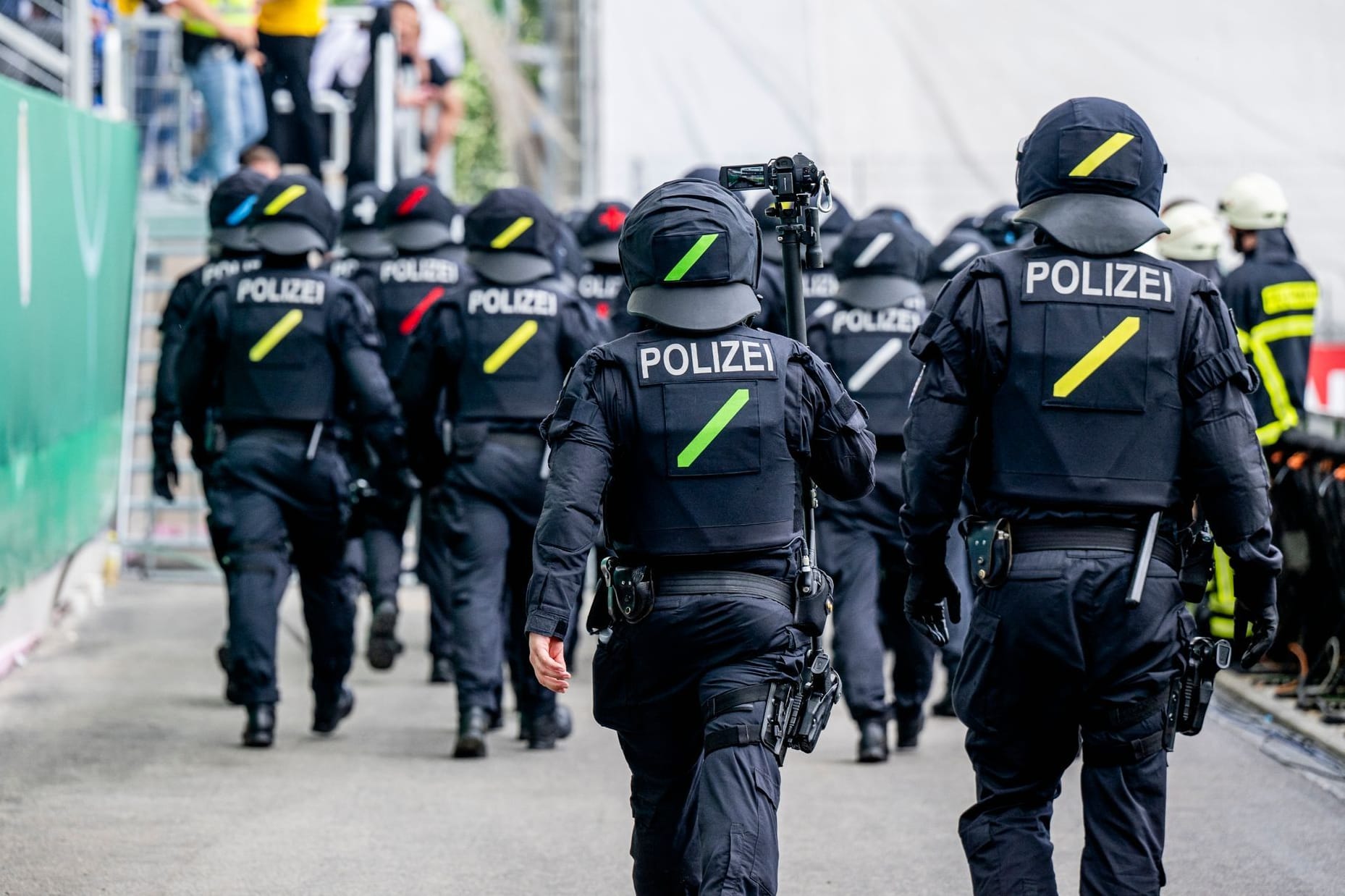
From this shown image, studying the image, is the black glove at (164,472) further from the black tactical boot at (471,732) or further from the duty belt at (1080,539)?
the duty belt at (1080,539)

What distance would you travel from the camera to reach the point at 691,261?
486cm

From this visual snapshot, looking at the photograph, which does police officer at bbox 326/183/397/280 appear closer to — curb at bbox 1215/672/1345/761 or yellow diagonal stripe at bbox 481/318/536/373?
yellow diagonal stripe at bbox 481/318/536/373

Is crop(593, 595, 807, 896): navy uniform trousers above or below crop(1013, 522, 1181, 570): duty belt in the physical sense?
below

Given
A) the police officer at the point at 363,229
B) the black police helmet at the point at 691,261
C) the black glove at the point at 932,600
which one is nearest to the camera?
the black police helmet at the point at 691,261

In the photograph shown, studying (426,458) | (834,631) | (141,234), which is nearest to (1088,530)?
(834,631)

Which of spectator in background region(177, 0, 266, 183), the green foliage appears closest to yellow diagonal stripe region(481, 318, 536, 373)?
spectator in background region(177, 0, 266, 183)

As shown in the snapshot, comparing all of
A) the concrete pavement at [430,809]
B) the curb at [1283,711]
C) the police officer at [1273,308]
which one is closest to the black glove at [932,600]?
the concrete pavement at [430,809]

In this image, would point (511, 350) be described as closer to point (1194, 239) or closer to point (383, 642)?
point (383, 642)

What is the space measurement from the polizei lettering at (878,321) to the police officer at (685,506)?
3.49 meters

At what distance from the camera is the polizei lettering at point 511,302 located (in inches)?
322

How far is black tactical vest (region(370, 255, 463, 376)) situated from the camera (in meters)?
10.7

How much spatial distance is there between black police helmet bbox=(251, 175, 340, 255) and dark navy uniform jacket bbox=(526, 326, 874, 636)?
3.69m

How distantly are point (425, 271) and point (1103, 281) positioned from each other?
6350 mm

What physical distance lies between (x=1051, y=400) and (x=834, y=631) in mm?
3473
